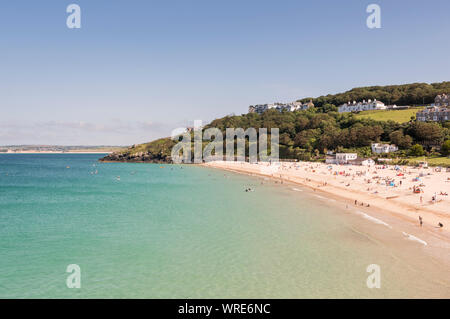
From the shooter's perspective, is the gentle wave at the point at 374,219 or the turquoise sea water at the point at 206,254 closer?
the turquoise sea water at the point at 206,254

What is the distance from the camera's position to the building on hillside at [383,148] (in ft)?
307

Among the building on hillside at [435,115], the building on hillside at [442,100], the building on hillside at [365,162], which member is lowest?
the building on hillside at [365,162]

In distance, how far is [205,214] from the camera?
115 feet

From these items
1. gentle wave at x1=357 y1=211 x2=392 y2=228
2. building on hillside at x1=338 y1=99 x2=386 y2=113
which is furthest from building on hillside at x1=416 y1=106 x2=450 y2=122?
gentle wave at x1=357 y1=211 x2=392 y2=228

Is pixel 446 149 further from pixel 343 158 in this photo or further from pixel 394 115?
pixel 394 115

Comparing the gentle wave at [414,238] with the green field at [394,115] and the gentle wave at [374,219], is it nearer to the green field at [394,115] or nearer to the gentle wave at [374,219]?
the gentle wave at [374,219]

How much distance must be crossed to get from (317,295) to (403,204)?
26387mm

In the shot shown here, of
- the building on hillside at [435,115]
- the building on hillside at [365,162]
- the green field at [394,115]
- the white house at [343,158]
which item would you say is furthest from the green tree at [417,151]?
the green field at [394,115]

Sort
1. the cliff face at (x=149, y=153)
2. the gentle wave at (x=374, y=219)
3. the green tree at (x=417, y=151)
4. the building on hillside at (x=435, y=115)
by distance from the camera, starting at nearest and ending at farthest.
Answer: the gentle wave at (x=374, y=219) → the green tree at (x=417, y=151) → the building on hillside at (x=435, y=115) → the cliff face at (x=149, y=153)

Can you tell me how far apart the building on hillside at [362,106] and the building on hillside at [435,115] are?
43.8 meters

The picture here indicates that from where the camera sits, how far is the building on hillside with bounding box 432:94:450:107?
126 metres

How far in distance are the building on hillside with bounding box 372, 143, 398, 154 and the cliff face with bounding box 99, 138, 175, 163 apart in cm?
9853

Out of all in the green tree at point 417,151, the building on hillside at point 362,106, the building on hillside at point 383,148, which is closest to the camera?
the green tree at point 417,151
